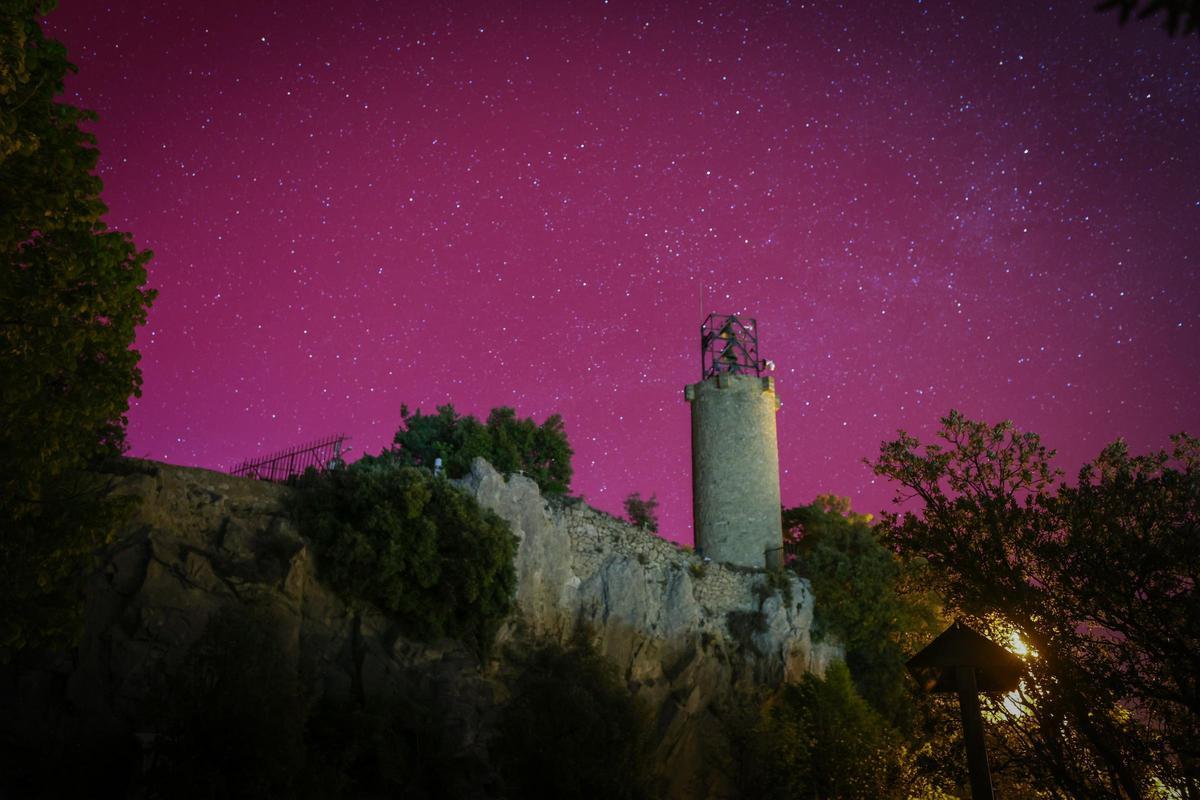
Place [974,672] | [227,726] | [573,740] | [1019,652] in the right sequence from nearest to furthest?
1. [974,672]
2. [1019,652]
3. [227,726]
4. [573,740]

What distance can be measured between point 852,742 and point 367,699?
53.8 ft

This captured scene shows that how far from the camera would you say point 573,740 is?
17062 mm

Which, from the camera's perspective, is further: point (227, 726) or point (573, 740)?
point (573, 740)

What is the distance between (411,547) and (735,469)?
1922 cm

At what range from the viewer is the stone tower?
3362cm

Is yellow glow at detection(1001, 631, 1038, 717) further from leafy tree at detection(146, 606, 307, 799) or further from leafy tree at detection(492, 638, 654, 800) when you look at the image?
A: leafy tree at detection(146, 606, 307, 799)

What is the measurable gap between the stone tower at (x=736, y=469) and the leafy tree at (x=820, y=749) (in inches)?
263

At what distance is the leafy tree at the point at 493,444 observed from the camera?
2978cm

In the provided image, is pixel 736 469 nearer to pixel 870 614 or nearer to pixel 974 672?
pixel 870 614

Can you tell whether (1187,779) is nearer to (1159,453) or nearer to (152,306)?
(1159,453)

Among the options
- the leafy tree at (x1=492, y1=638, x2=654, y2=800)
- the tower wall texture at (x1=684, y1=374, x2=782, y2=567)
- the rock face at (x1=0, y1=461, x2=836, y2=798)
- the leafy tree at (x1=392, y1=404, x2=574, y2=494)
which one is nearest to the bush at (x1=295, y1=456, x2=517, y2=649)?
the rock face at (x1=0, y1=461, x2=836, y2=798)

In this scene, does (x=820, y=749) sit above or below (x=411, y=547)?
below

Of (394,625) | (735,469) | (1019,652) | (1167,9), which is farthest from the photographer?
(735,469)

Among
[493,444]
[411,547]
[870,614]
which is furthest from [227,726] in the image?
[870,614]
